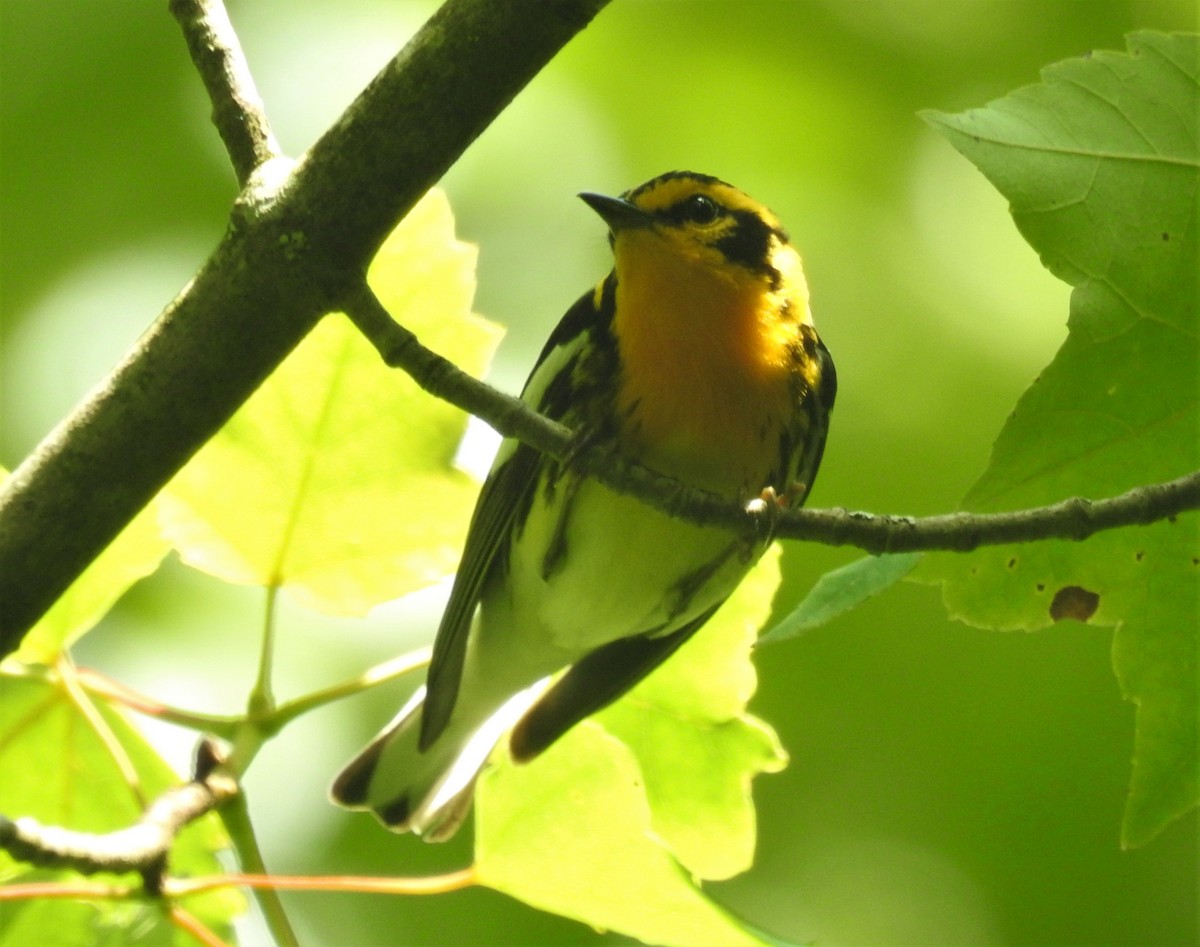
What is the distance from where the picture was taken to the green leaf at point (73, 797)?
6.76ft

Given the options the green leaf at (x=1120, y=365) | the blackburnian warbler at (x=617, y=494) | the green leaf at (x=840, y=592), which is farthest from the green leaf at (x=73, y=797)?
the green leaf at (x=1120, y=365)

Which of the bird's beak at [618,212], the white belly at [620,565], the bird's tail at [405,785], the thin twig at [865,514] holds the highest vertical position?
the bird's beak at [618,212]

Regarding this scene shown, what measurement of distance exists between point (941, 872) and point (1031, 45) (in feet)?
7.61

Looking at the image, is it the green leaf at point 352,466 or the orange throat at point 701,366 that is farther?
the orange throat at point 701,366

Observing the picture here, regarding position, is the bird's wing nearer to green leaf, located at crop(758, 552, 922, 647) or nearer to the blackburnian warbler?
the blackburnian warbler

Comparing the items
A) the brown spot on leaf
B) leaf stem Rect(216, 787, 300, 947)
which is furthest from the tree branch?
the brown spot on leaf

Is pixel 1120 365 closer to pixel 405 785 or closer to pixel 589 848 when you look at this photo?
pixel 589 848

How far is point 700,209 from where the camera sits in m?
2.84

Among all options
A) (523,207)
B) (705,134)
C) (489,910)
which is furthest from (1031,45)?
(489,910)

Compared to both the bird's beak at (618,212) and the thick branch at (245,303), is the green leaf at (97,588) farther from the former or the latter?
the bird's beak at (618,212)

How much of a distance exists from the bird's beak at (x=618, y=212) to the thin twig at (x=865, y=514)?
87 centimetres

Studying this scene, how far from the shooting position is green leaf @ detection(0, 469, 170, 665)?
6.46 ft

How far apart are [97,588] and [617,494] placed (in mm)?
822

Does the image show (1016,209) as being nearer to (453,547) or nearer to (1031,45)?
(453,547)
